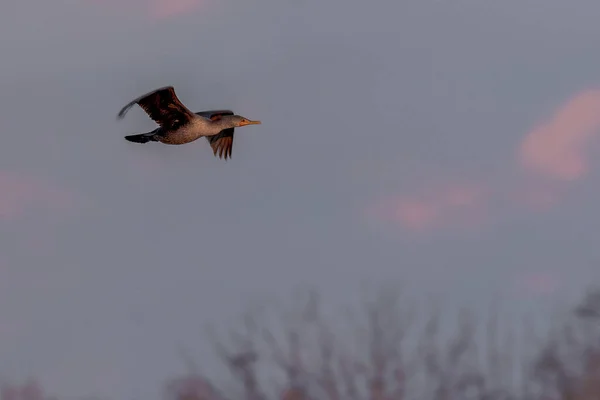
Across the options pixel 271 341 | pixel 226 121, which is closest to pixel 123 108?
pixel 226 121

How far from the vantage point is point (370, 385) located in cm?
4622

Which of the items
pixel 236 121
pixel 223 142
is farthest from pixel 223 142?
pixel 236 121

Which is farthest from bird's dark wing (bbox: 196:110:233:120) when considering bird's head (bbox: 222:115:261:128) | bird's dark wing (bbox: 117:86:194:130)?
bird's dark wing (bbox: 117:86:194:130)

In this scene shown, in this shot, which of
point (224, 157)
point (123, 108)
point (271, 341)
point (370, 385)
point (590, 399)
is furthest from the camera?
point (271, 341)

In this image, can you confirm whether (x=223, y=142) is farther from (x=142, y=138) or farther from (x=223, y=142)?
(x=142, y=138)

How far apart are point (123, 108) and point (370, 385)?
27446 millimetres

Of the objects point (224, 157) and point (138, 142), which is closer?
point (138, 142)

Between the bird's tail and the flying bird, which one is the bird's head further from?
the bird's tail

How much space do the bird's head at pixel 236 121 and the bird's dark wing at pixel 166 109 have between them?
1614 millimetres

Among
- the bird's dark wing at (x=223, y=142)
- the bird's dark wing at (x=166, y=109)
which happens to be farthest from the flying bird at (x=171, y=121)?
the bird's dark wing at (x=223, y=142)

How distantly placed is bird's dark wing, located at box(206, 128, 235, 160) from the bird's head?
1293 mm

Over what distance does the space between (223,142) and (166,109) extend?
375 cm

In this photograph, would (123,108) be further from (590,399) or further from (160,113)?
(590,399)

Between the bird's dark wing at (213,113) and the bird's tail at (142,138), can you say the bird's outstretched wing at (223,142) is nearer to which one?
the bird's dark wing at (213,113)
